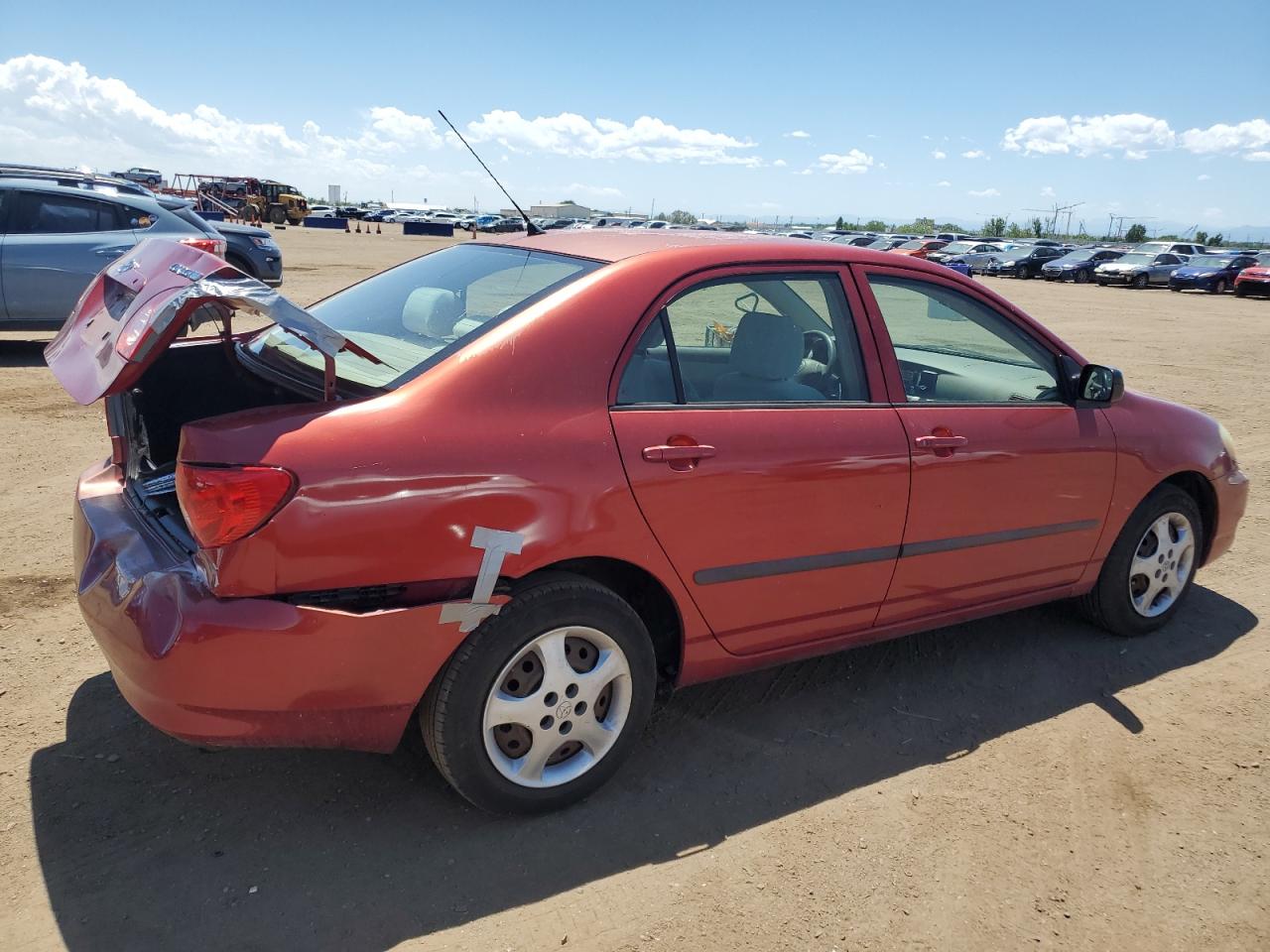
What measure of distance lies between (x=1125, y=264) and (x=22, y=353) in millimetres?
35724

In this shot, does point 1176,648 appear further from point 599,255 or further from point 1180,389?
point 1180,389

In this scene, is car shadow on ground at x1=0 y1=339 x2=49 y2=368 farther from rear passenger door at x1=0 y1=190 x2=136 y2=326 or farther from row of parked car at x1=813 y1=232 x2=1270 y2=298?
row of parked car at x1=813 y1=232 x2=1270 y2=298

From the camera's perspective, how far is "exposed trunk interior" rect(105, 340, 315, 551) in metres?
3.02

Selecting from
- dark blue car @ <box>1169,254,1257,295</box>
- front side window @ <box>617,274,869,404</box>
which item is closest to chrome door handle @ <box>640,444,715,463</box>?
front side window @ <box>617,274,869,404</box>

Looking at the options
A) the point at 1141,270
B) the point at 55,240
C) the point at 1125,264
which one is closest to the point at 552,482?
the point at 55,240

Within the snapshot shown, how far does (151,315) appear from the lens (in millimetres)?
2445

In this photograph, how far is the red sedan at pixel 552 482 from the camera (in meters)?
2.39

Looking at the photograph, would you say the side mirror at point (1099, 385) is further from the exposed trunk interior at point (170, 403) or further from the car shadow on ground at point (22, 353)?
the car shadow on ground at point (22, 353)

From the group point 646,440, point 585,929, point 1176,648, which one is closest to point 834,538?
point 646,440

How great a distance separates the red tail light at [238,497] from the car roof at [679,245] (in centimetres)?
124

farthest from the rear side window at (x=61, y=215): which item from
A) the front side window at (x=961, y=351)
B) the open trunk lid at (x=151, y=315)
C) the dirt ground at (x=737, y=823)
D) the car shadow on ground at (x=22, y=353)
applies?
the front side window at (x=961, y=351)

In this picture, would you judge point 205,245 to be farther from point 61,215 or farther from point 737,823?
point 61,215

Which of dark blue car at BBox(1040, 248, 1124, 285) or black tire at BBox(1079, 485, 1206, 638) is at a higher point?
black tire at BBox(1079, 485, 1206, 638)

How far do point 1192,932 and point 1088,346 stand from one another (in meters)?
13.6
